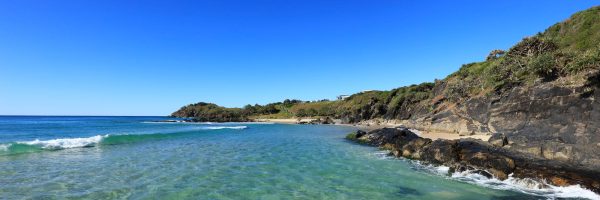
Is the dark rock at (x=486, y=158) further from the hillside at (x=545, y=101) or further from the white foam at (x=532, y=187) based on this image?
the hillside at (x=545, y=101)

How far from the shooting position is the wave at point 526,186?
11.8 meters

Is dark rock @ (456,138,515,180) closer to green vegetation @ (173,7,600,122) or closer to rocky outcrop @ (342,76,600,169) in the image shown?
rocky outcrop @ (342,76,600,169)

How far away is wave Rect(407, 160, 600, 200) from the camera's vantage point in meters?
11.8

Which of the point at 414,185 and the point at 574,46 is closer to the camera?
the point at 414,185

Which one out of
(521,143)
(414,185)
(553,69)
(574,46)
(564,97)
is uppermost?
(574,46)

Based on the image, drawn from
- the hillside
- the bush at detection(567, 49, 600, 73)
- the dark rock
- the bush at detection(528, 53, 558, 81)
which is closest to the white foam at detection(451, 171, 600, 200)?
the dark rock

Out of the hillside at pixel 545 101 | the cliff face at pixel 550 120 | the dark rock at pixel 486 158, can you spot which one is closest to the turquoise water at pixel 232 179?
the dark rock at pixel 486 158

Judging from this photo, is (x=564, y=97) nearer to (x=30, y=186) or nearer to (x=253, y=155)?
(x=253, y=155)

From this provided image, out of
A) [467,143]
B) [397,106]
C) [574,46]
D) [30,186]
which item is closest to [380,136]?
[467,143]

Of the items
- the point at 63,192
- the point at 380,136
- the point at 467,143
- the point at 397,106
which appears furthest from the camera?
the point at 397,106

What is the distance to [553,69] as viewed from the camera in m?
22.3

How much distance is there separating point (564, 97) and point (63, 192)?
25499 mm

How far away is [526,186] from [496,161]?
3142 mm

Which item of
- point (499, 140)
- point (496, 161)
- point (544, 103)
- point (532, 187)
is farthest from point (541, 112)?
point (532, 187)
